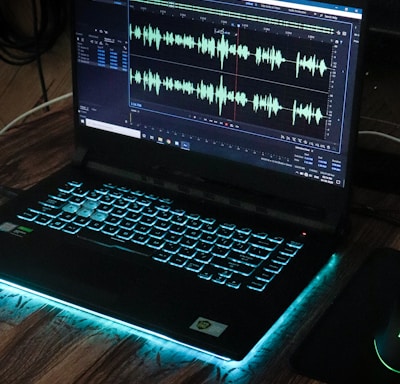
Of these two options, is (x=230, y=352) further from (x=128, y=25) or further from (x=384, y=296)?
(x=128, y=25)

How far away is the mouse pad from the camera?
0.86 m

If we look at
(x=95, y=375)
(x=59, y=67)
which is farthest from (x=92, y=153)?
(x=59, y=67)

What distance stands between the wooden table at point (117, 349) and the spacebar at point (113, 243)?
0.34ft

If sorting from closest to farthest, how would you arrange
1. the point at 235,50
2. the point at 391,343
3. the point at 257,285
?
the point at 391,343 < the point at 257,285 < the point at 235,50

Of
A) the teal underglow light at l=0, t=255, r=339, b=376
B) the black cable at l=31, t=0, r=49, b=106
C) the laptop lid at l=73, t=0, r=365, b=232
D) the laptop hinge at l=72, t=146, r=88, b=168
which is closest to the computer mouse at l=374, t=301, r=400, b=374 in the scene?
the teal underglow light at l=0, t=255, r=339, b=376

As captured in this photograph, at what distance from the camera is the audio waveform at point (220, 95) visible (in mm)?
1040

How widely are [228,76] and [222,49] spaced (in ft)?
0.12

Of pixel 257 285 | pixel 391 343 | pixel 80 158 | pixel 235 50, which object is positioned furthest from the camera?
pixel 80 158

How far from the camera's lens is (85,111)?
121cm

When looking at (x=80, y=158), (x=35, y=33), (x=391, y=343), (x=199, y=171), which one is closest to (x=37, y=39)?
(x=35, y=33)

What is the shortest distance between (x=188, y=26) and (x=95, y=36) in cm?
15

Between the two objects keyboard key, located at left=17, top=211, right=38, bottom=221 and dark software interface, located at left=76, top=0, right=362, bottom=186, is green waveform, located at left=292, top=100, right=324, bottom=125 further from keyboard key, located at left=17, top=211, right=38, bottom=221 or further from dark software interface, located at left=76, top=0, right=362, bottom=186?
keyboard key, located at left=17, top=211, right=38, bottom=221

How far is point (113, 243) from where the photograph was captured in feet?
3.40

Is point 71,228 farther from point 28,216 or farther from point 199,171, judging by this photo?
point 199,171
